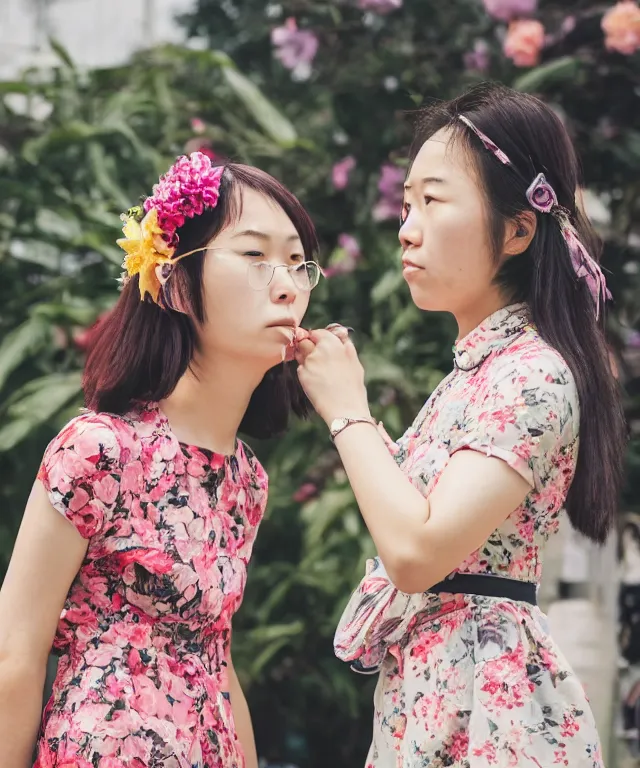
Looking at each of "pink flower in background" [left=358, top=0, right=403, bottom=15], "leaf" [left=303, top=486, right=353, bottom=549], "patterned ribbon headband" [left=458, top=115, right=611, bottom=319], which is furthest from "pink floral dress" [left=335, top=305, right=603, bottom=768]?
"pink flower in background" [left=358, top=0, right=403, bottom=15]

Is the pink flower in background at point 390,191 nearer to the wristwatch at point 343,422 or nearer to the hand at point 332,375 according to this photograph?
the hand at point 332,375

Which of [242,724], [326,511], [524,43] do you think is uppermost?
[524,43]

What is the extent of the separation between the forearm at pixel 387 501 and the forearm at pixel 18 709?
52 centimetres

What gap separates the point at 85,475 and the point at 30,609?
0.65ft

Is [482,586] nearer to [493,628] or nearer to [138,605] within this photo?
[493,628]

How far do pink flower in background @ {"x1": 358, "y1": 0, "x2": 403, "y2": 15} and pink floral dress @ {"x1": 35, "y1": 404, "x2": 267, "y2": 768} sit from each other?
6.69ft

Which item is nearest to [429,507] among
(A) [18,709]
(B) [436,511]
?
(B) [436,511]

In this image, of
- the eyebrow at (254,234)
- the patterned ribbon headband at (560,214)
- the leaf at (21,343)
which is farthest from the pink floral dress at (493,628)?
the leaf at (21,343)

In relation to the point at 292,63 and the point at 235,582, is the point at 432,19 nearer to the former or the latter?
the point at 292,63

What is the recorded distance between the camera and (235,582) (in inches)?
71.2

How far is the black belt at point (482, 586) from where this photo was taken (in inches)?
64.9

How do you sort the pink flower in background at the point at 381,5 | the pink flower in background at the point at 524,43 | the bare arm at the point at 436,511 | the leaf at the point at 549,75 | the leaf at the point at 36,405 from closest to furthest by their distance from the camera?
1. the bare arm at the point at 436,511
2. the leaf at the point at 36,405
3. the leaf at the point at 549,75
4. the pink flower in background at the point at 524,43
5. the pink flower in background at the point at 381,5

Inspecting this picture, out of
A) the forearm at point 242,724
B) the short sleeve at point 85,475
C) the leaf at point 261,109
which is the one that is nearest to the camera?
the short sleeve at point 85,475

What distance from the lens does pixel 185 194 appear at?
5.82 feet
